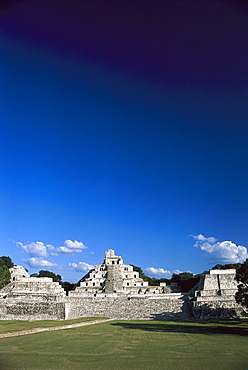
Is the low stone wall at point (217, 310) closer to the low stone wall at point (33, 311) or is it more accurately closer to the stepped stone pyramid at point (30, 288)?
the low stone wall at point (33, 311)

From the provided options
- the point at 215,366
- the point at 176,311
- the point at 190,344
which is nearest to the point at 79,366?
the point at 215,366

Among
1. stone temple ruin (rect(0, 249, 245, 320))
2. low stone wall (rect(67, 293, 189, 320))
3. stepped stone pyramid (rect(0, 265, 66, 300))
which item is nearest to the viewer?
stone temple ruin (rect(0, 249, 245, 320))

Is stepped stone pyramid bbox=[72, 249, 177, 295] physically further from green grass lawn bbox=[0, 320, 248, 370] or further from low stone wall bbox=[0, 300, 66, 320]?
green grass lawn bbox=[0, 320, 248, 370]

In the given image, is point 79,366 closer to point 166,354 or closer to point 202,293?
point 166,354

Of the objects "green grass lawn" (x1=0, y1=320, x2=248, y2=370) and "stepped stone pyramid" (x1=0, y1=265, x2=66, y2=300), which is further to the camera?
"stepped stone pyramid" (x1=0, y1=265, x2=66, y2=300)

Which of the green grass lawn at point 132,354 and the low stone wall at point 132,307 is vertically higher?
the green grass lawn at point 132,354

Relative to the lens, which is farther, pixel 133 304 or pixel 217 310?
pixel 133 304

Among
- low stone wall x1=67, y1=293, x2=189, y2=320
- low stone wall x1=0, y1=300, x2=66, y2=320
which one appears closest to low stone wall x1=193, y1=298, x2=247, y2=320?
low stone wall x1=67, y1=293, x2=189, y2=320

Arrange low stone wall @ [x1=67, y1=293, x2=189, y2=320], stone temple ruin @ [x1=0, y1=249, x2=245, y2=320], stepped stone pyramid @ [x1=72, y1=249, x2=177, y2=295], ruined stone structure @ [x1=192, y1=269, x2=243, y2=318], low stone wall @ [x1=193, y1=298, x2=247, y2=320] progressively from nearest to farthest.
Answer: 1. low stone wall @ [x1=193, y1=298, x2=247, y2=320]
2. ruined stone structure @ [x1=192, y1=269, x2=243, y2=318]
3. stone temple ruin @ [x1=0, y1=249, x2=245, y2=320]
4. low stone wall @ [x1=67, y1=293, x2=189, y2=320]
5. stepped stone pyramid @ [x1=72, y1=249, x2=177, y2=295]

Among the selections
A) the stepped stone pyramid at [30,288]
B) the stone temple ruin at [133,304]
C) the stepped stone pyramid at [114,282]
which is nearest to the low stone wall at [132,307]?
the stone temple ruin at [133,304]

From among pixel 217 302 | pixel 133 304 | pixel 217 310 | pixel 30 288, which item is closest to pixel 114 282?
pixel 133 304

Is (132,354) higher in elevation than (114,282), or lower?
lower

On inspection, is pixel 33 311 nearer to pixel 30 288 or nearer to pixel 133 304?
pixel 30 288

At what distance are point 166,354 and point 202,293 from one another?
84.6 feet
